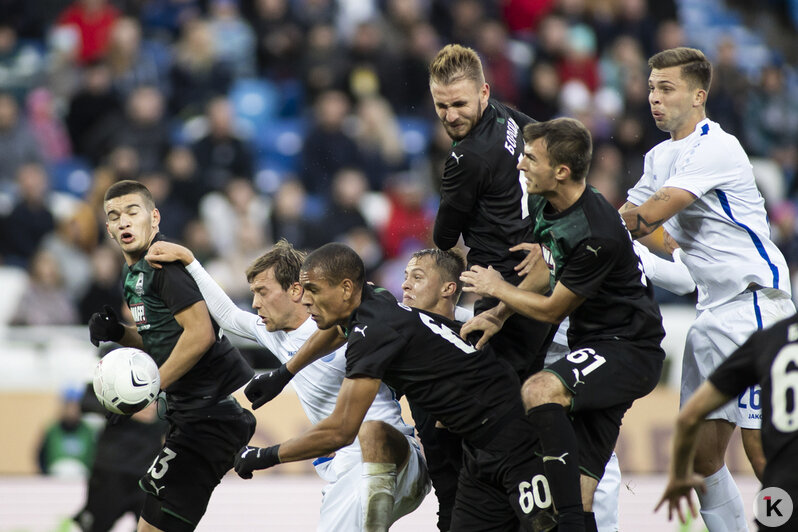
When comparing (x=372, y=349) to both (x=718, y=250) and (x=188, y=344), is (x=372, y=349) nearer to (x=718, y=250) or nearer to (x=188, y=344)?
(x=188, y=344)

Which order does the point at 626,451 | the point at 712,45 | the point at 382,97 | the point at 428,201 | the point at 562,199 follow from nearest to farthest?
1. the point at 562,199
2. the point at 626,451
3. the point at 428,201
4. the point at 382,97
5. the point at 712,45

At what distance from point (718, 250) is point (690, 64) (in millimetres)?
958

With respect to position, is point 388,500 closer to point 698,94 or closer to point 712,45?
point 698,94

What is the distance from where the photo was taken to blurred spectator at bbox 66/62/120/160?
12078mm

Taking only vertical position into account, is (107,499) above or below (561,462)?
below

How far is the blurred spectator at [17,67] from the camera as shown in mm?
12516

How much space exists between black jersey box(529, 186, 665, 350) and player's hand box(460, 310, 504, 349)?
1.14ft

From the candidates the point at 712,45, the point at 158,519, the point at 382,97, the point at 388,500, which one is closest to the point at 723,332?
the point at 388,500

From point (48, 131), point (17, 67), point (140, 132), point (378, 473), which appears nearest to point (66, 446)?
point (140, 132)

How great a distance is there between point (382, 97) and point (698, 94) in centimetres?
759

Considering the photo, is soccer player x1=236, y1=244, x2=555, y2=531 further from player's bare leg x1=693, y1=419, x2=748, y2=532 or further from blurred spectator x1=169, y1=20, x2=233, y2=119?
blurred spectator x1=169, y1=20, x2=233, y2=119

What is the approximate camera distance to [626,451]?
9438 millimetres

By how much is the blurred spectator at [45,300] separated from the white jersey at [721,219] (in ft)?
22.1

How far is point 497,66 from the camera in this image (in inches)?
499
